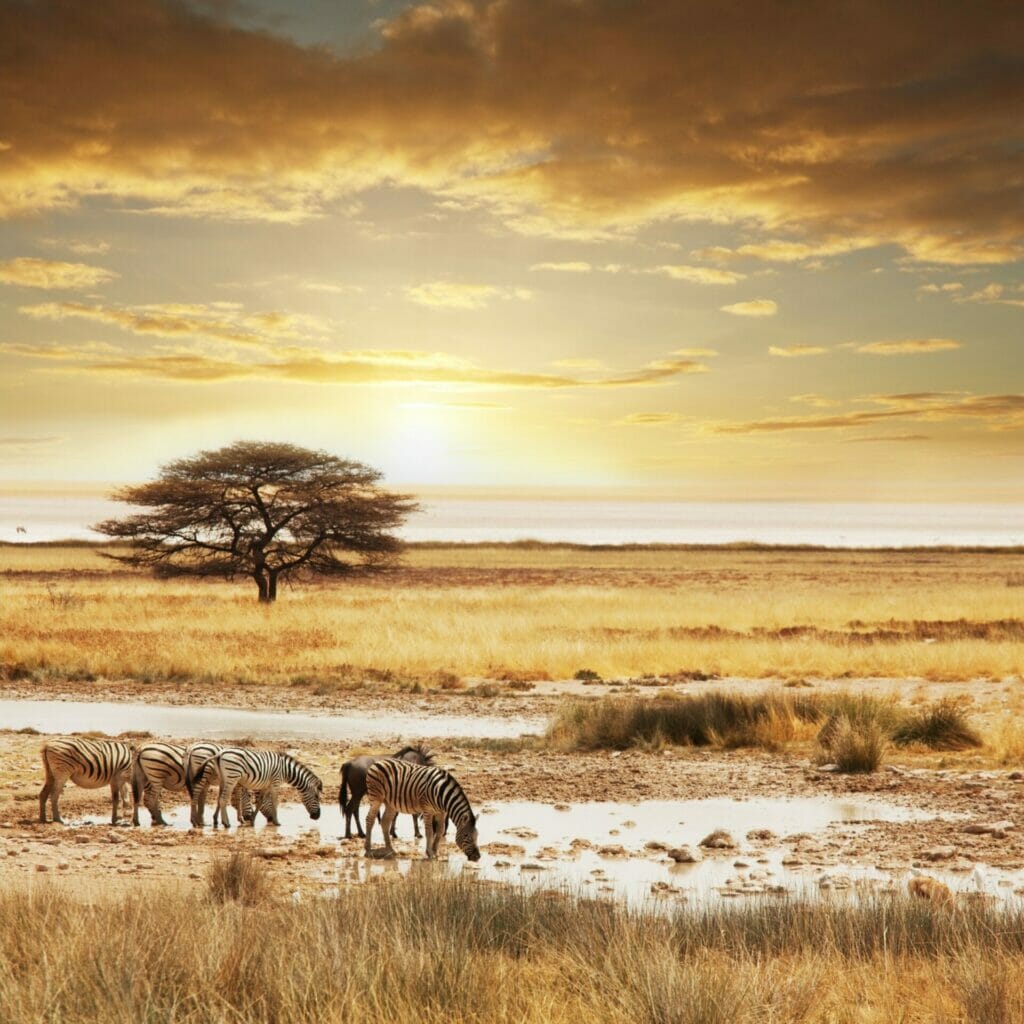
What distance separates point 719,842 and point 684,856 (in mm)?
715

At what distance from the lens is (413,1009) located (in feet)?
20.7

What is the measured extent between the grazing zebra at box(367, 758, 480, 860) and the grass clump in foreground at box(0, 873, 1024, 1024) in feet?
9.67

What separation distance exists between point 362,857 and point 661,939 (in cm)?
482

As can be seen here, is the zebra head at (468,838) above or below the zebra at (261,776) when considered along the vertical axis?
below

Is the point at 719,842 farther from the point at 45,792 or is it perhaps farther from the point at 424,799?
the point at 45,792

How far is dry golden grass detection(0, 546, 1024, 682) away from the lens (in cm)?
3033

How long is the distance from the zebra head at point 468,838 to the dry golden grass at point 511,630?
1787 cm

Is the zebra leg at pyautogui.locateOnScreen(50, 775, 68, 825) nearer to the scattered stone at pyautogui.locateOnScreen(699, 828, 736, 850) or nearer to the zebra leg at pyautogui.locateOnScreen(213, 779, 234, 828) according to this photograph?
the zebra leg at pyautogui.locateOnScreen(213, 779, 234, 828)

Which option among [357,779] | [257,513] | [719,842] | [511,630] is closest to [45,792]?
[357,779]

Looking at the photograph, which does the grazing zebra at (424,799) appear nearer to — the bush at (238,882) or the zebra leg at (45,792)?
the bush at (238,882)

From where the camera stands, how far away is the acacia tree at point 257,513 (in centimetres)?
5916

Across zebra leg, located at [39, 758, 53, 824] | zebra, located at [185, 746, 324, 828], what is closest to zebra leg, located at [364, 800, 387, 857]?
zebra, located at [185, 746, 324, 828]

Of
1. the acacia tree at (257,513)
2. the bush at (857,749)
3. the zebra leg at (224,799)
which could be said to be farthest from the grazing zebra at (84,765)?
the acacia tree at (257,513)

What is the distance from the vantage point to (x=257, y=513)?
5981 cm
